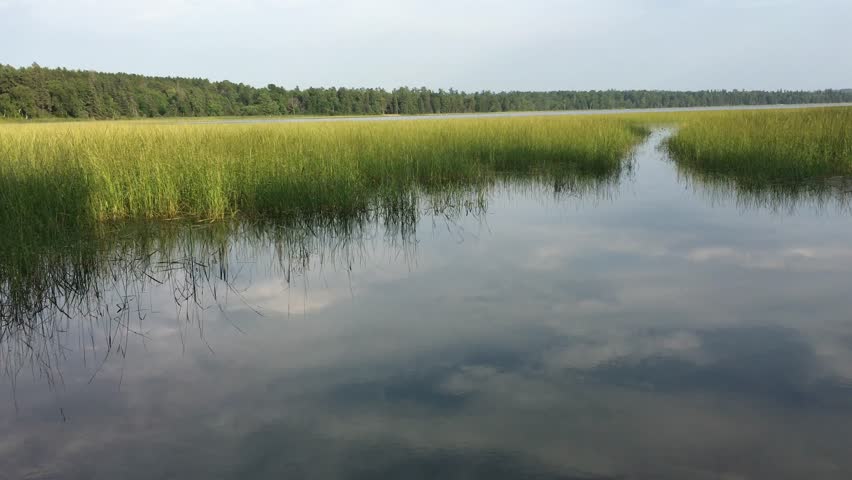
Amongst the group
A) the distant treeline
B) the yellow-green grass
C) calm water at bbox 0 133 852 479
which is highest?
the distant treeline

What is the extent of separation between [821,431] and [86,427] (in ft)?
10.6

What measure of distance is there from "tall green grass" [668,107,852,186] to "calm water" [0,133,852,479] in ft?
13.6

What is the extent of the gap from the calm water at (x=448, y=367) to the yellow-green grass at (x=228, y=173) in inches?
68.4

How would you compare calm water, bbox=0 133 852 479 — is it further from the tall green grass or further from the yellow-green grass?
the tall green grass

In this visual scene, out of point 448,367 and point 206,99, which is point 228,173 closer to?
point 448,367

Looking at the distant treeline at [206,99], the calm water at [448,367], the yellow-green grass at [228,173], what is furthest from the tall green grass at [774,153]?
the distant treeline at [206,99]

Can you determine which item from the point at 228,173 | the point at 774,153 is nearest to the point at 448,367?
the point at 228,173

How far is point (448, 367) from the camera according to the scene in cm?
315

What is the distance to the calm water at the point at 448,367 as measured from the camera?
2375 millimetres

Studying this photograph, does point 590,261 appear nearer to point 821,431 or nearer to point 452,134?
point 821,431

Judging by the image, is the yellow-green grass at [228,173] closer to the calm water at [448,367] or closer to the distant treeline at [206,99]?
the calm water at [448,367]

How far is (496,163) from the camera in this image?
480 inches

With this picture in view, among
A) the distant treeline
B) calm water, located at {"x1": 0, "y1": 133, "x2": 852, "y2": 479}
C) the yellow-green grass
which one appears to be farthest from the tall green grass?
the distant treeline

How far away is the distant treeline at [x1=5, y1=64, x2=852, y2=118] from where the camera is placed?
56062mm
